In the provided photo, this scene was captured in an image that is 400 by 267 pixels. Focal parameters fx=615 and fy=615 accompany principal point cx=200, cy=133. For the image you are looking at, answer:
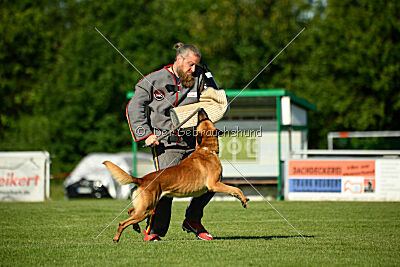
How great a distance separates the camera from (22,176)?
16.8 meters

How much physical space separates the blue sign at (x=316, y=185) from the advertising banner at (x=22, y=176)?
6798 mm

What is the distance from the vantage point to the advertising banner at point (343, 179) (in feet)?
50.4

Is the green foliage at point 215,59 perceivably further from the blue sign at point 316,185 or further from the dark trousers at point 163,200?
the dark trousers at point 163,200

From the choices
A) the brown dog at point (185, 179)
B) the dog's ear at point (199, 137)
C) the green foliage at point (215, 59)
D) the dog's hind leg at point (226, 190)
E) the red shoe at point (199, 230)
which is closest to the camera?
the brown dog at point (185, 179)

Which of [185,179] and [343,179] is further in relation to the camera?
[343,179]

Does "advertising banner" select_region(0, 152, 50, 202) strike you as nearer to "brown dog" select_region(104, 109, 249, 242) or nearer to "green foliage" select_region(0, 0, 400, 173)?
"brown dog" select_region(104, 109, 249, 242)

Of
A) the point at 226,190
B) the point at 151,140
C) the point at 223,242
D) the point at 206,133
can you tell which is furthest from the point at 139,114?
the point at 223,242

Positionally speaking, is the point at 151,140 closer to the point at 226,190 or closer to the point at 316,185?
the point at 226,190

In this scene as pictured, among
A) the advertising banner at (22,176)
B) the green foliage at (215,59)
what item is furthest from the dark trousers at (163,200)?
the green foliage at (215,59)

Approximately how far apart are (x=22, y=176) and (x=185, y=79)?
421 inches

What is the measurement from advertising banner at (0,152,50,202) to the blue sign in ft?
22.3

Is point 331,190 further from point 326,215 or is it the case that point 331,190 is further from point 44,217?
point 44,217

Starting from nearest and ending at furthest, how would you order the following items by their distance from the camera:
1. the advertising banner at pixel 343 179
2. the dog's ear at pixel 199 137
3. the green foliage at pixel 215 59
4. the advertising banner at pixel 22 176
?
the dog's ear at pixel 199 137, the advertising banner at pixel 343 179, the advertising banner at pixel 22 176, the green foliage at pixel 215 59

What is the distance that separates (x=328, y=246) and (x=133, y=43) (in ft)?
94.9
